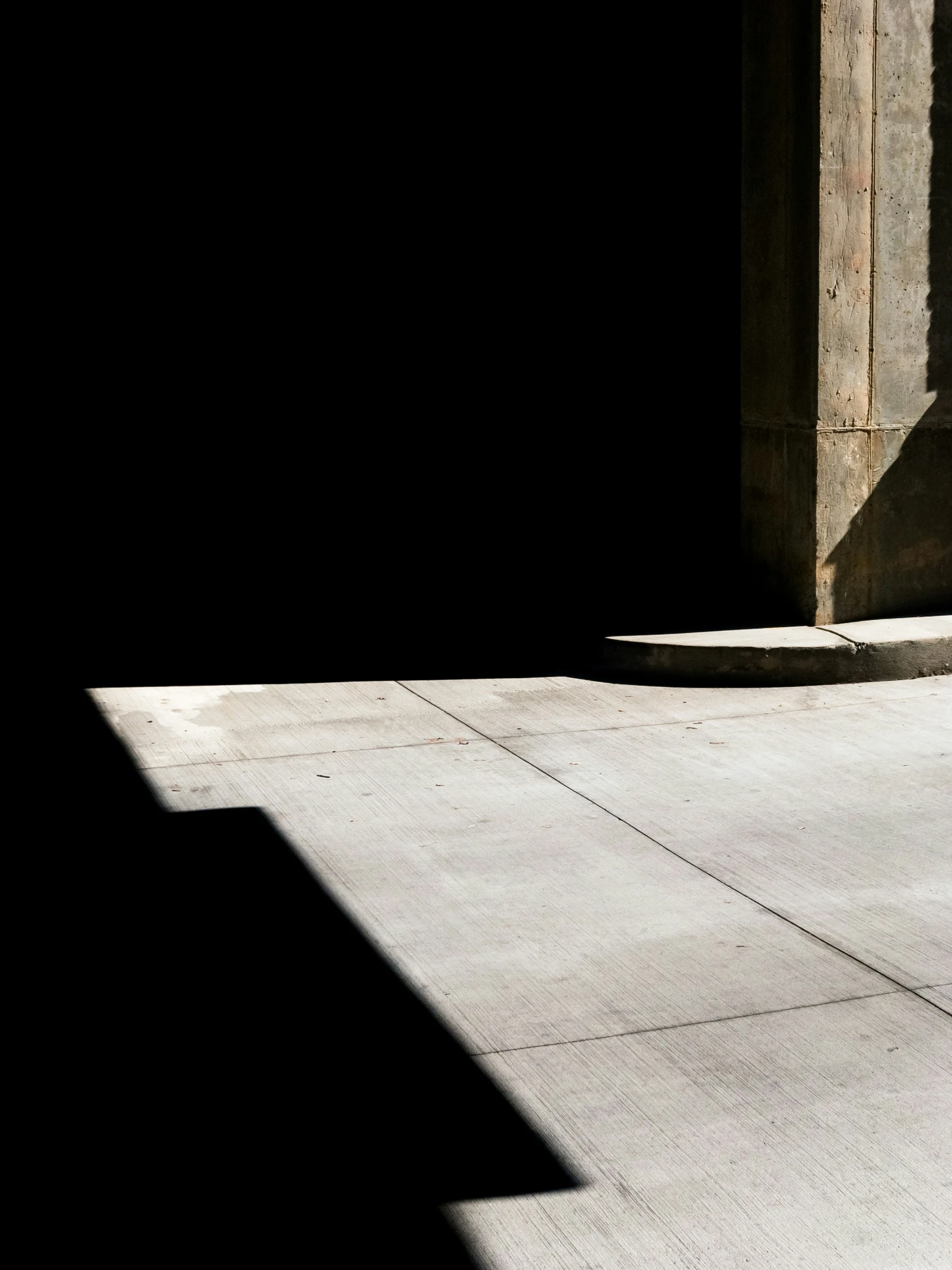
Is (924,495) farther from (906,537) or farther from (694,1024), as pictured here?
(694,1024)

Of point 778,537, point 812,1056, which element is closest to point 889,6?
point 778,537

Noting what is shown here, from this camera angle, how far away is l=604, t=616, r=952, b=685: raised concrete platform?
28.0 feet

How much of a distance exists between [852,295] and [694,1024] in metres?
5.56

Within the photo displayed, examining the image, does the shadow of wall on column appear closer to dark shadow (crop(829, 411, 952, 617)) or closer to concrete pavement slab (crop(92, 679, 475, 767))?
dark shadow (crop(829, 411, 952, 617))

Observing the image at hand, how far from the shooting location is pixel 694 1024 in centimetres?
433

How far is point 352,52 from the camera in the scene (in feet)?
34.8

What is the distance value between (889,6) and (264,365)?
14.9 feet

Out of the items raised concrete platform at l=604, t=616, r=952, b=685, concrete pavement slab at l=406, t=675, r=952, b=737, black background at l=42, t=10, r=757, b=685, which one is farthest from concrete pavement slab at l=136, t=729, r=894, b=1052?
black background at l=42, t=10, r=757, b=685

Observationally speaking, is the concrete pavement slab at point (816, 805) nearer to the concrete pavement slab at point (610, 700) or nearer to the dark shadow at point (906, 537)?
the concrete pavement slab at point (610, 700)

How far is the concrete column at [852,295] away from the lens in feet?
28.6

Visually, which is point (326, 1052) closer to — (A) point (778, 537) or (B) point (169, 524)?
(A) point (778, 537)

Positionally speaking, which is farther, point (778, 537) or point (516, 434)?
point (516, 434)

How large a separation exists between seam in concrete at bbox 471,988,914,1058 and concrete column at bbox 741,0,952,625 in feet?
15.3

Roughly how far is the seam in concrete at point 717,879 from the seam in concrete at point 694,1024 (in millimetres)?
128
